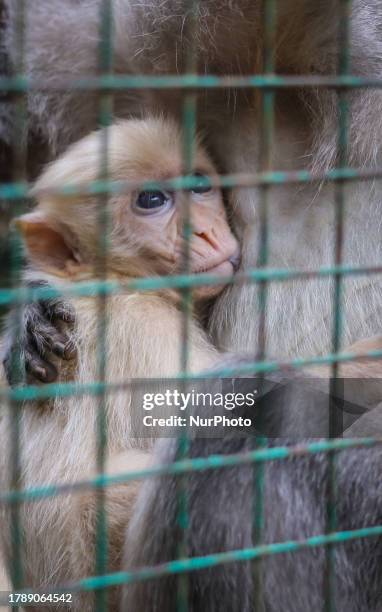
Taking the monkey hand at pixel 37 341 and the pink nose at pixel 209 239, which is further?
the pink nose at pixel 209 239

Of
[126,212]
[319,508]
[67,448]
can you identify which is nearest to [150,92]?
[126,212]

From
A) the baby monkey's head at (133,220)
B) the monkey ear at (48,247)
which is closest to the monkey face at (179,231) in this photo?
the baby monkey's head at (133,220)

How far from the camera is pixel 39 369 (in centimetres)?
132

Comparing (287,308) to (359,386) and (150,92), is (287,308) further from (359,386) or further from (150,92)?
(150,92)

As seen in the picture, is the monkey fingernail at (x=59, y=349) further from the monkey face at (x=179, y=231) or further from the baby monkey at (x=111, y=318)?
the monkey face at (x=179, y=231)

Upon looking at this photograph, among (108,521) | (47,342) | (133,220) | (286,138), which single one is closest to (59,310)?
(47,342)

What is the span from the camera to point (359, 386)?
1.23 meters

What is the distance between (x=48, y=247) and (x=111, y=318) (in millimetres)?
175

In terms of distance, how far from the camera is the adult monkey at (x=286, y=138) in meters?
1.39

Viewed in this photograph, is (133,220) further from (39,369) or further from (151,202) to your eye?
(39,369)

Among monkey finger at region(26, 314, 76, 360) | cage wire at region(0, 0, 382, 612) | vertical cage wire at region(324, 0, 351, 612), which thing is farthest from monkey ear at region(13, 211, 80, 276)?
vertical cage wire at region(324, 0, 351, 612)

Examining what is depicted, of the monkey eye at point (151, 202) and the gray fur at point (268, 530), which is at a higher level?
the monkey eye at point (151, 202)

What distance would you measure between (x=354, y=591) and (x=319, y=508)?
12cm

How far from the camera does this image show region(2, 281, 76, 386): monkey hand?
1.32 metres
